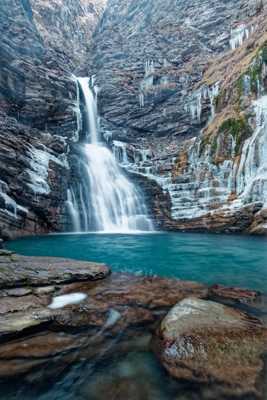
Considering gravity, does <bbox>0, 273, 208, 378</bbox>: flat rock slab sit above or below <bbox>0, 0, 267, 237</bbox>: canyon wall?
below

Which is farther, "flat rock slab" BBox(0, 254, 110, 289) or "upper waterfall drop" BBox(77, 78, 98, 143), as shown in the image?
"upper waterfall drop" BBox(77, 78, 98, 143)

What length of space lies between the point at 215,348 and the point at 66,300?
2.99m

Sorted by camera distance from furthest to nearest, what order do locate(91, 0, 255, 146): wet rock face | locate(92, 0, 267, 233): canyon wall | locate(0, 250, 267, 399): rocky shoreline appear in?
locate(91, 0, 255, 146): wet rock face < locate(92, 0, 267, 233): canyon wall < locate(0, 250, 267, 399): rocky shoreline

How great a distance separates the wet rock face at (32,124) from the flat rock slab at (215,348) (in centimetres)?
1473

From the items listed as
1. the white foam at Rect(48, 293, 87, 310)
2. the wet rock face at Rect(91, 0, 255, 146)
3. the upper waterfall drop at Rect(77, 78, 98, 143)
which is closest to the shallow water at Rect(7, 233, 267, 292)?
the white foam at Rect(48, 293, 87, 310)

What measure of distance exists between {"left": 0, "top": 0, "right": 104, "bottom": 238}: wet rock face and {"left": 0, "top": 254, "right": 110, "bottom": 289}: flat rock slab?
10.3m

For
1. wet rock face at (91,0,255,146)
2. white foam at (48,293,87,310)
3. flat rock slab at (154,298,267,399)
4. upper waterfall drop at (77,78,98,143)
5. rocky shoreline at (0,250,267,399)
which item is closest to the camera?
flat rock slab at (154,298,267,399)

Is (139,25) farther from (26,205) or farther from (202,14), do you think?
(26,205)

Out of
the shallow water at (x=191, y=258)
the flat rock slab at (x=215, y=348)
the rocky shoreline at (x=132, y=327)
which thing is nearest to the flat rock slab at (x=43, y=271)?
the rocky shoreline at (x=132, y=327)

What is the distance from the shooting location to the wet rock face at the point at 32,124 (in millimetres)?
18172

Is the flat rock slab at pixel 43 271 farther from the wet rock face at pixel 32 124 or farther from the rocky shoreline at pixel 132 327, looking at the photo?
the wet rock face at pixel 32 124

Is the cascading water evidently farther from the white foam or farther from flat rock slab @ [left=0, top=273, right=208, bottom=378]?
the white foam

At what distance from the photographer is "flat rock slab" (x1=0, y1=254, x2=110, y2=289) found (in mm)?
5551

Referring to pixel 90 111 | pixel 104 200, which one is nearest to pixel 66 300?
pixel 104 200
